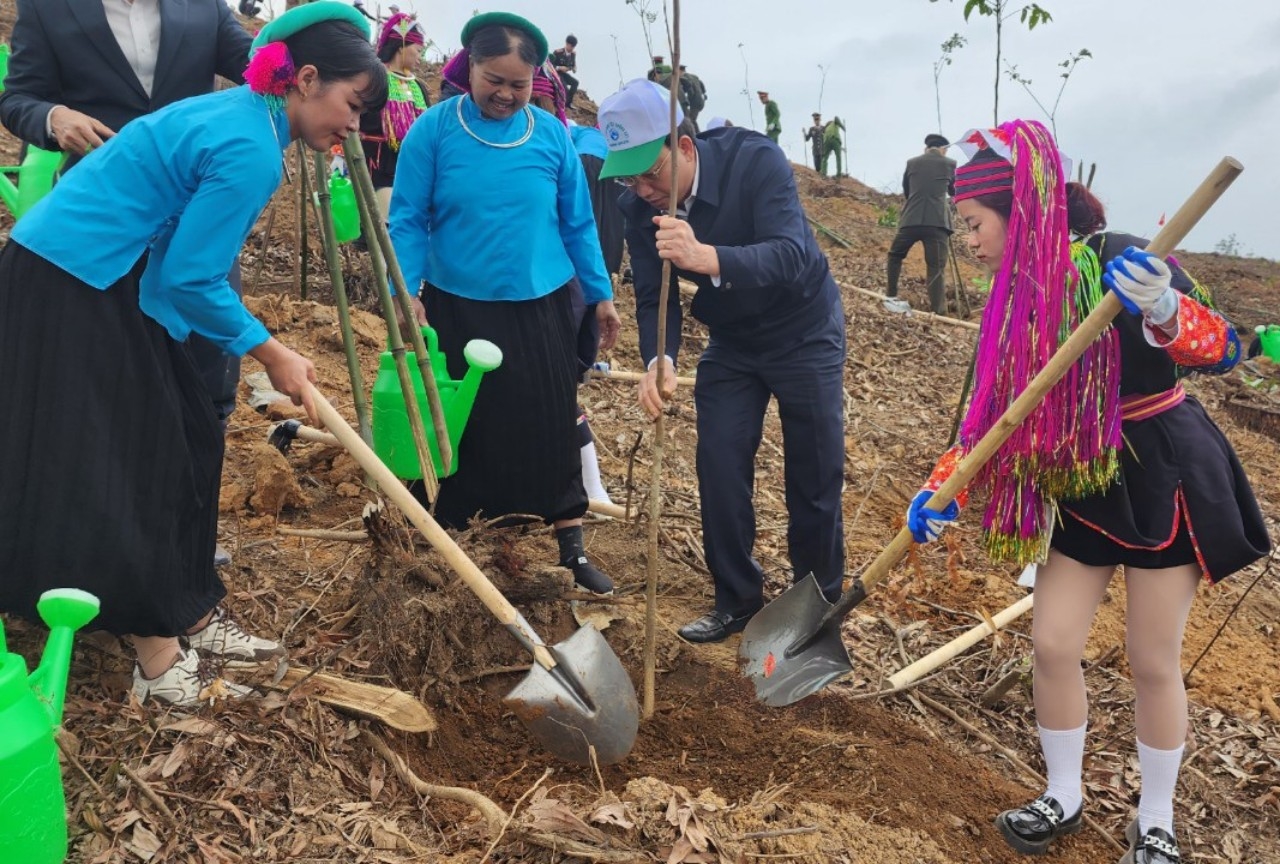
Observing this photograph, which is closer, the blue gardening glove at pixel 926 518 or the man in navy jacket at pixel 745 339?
the blue gardening glove at pixel 926 518

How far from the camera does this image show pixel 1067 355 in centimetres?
207

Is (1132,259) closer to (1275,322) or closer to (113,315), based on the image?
(113,315)

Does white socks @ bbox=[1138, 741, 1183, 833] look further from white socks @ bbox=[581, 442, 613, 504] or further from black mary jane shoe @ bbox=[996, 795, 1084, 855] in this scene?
white socks @ bbox=[581, 442, 613, 504]

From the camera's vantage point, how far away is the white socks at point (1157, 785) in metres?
2.42

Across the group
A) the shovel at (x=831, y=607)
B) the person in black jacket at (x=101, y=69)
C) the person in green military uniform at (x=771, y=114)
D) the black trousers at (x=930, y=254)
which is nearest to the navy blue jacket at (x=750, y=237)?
the shovel at (x=831, y=607)

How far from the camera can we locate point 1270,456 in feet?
24.8

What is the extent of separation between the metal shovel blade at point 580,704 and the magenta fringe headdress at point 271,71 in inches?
58.4

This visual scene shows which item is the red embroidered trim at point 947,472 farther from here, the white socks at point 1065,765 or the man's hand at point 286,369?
A: the man's hand at point 286,369

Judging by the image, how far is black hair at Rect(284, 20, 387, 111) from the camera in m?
2.19

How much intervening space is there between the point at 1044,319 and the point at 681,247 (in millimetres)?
894

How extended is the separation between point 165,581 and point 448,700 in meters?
0.89

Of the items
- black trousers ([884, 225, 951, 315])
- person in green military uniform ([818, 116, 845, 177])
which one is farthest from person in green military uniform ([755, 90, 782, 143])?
black trousers ([884, 225, 951, 315])

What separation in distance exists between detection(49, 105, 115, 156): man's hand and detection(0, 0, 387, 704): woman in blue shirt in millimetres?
660

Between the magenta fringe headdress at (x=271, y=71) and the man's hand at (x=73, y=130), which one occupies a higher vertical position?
the magenta fringe headdress at (x=271, y=71)
